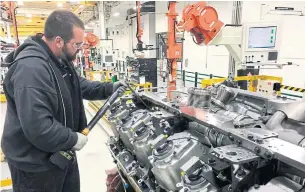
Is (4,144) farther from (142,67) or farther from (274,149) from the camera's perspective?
(142,67)

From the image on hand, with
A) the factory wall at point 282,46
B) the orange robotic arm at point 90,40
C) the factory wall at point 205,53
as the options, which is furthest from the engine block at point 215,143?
the orange robotic arm at point 90,40

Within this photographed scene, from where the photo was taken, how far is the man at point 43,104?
4.94ft

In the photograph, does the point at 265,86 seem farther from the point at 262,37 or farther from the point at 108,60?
the point at 108,60

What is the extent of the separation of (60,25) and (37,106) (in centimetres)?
61

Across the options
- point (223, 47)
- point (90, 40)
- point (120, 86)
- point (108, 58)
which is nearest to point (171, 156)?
point (120, 86)

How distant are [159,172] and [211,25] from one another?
3.05m

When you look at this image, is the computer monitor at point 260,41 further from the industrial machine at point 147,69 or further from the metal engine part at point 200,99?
the industrial machine at point 147,69

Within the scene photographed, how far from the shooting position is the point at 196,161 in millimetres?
1546

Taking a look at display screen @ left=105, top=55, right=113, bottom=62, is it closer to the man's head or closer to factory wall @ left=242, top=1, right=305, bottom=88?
factory wall @ left=242, top=1, right=305, bottom=88

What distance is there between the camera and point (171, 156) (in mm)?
1632

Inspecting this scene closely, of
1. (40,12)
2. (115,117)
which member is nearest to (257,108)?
(115,117)

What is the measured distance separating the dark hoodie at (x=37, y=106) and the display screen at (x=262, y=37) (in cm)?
328

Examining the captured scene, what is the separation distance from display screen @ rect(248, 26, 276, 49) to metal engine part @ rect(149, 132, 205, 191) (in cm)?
300

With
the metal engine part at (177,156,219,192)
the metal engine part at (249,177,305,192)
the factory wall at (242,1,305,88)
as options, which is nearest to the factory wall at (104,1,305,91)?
the factory wall at (242,1,305,88)
